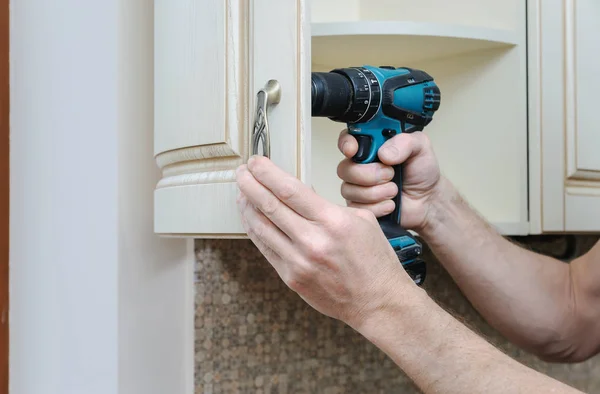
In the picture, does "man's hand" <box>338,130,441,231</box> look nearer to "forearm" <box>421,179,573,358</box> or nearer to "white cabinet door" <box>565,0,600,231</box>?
"forearm" <box>421,179,573,358</box>

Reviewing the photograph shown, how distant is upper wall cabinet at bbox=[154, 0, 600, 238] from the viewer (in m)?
0.67

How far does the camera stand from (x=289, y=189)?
63cm

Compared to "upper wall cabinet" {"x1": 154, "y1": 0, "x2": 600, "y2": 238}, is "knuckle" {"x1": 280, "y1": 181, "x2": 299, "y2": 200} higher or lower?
lower

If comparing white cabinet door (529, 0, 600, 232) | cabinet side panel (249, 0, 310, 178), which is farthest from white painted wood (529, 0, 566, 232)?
cabinet side panel (249, 0, 310, 178)

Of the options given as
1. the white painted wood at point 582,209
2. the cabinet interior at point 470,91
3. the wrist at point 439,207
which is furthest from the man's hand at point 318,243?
the white painted wood at point 582,209

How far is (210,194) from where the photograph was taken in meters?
0.76

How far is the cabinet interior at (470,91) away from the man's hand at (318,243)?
0.47 meters

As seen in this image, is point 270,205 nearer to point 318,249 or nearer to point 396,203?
point 318,249

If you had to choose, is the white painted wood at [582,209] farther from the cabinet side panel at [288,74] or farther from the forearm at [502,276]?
the cabinet side panel at [288,74]

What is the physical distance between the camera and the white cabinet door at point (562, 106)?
1.15 metres

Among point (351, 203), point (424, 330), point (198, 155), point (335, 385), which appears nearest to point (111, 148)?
point (198, 155)

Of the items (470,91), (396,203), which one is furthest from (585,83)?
(396,203)

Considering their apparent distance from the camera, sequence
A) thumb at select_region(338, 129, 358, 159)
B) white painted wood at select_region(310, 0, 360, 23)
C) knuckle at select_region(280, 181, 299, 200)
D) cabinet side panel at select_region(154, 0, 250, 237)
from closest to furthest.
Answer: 1. knuckle at select_region(280, 181, 299, 200)
2. cabinet side panel at select_region(154, 0, 250, 237)
3. thumb at select_region(338, 129, 358, 159)
4. white painted wood at select_region(310, 0, 360, 23)

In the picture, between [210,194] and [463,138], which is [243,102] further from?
[463,138]
